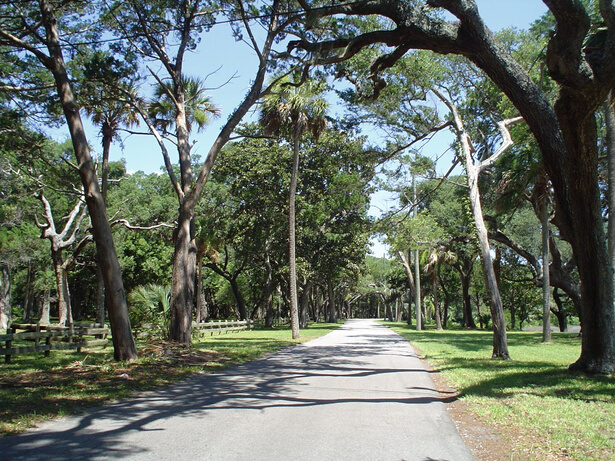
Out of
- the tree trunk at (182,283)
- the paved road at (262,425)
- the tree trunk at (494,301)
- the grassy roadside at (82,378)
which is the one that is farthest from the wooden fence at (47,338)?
the tree trunk at (494,301)

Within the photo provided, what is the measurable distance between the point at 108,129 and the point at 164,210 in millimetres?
14742

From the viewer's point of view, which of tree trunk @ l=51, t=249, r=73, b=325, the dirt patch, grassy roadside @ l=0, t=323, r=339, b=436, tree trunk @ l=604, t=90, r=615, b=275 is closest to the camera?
the dirt patch

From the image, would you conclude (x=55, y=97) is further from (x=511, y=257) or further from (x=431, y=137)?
(x=511, y=257)

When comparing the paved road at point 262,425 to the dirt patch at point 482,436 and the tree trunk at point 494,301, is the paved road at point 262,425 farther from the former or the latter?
the tree trunk at point 494,301

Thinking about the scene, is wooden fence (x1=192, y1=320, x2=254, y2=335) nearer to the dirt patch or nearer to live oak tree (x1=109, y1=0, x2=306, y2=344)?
live oak tree (x1=109, y1=0, x2=306, y2=344)

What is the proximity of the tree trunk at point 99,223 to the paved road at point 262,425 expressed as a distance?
9.37 feet

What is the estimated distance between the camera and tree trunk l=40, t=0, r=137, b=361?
1165 cm

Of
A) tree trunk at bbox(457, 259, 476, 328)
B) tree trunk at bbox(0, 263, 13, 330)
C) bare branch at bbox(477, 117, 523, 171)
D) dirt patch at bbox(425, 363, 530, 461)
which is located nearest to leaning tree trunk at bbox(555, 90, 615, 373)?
dirt patch at bbox(425, 363, 530, 461)

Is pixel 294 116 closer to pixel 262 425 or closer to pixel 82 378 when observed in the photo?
pixel 82 378

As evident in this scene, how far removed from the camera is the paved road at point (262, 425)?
500 cm

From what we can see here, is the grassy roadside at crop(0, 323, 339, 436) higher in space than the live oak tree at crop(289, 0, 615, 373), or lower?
lower

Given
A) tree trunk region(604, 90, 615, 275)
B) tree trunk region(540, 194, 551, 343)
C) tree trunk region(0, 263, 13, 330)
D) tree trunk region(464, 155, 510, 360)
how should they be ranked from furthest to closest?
tree trunk region(0, 263, 13, 330), tree trunk region(540, 194, 551, 343), tree trunk region(464, 155, 510, 360), tree trunk region(604, 90, 615, 275)

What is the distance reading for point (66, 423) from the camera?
612 cm

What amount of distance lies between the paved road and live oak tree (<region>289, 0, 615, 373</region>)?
349 centimetres
